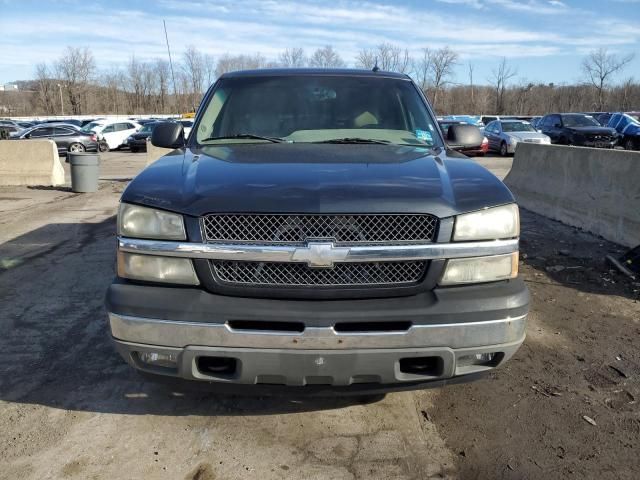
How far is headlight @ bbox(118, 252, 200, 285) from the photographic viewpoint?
2500 mm

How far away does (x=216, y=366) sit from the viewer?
2.54 metres

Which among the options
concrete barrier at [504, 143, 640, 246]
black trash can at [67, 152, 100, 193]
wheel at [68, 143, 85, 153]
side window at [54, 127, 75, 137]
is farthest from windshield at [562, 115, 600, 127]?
side window at [54, 127, 75, 137]

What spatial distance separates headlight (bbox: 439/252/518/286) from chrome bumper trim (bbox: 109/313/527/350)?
8.6 inches

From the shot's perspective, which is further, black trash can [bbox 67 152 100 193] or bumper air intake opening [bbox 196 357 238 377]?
black trash can [bbox 67 152 100 193]

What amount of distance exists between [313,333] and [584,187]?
666 cm

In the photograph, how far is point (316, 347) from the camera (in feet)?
7.79

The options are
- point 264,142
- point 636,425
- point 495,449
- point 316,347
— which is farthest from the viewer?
point 264,142

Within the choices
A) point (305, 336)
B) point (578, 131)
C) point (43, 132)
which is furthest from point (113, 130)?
point (305, 336)

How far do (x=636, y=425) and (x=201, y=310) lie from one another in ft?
8.23

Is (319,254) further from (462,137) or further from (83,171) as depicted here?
(83,171)

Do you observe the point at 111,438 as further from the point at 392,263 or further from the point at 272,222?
the point at 392,263

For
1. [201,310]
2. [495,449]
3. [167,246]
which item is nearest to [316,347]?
[201,310]

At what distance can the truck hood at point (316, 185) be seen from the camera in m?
2.46

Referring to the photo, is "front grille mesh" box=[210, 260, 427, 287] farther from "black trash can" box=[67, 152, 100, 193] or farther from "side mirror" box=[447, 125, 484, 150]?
"black trash can" box=[67, 152, 100, 193]
